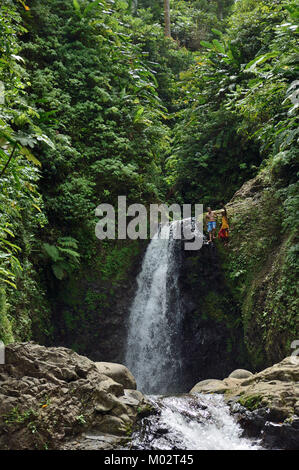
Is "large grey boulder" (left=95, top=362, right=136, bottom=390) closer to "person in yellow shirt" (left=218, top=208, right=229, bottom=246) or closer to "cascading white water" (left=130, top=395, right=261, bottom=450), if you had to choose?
"cascading white water" (left=130, top=395, right=261, bottom=450)

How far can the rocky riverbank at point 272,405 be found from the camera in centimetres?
518

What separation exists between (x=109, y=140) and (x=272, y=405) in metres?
10.3

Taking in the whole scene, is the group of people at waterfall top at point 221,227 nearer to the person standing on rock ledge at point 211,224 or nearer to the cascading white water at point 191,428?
the person standing on rock ledge at point 211,224

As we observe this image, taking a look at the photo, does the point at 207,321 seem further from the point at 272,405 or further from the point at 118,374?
the point at 272,405

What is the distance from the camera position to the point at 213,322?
10688 millimetres

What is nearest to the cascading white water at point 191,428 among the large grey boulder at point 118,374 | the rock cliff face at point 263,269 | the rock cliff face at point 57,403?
the rock cliff face at point 57,403

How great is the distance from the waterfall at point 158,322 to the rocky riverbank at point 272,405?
3.66 meters

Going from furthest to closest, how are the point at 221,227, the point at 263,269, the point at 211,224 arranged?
the point at 211,224 → the point at 221,227 → the point at 263,269

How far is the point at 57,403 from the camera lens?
5.21 metres

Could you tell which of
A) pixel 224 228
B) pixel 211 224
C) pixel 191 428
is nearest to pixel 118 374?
pixel 191 428
